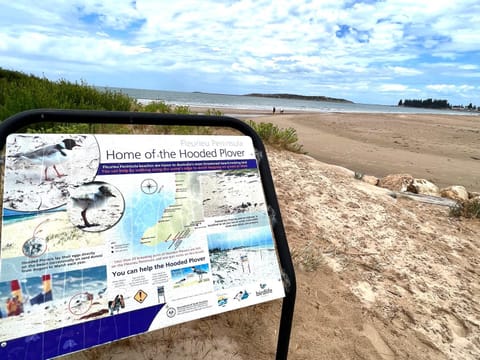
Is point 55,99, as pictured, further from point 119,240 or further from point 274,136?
point 119,240

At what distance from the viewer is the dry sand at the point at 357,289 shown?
7.87ft

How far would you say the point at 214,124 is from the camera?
6.75ft

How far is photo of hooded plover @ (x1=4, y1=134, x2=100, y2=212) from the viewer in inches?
55.2

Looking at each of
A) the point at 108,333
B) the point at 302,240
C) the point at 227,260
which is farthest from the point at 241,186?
the point at 302,240

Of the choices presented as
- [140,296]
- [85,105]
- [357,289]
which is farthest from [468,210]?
[85,105]

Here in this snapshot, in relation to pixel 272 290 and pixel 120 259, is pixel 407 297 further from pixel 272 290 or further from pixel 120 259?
pixel 120 259

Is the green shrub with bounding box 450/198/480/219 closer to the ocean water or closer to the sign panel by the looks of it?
the sign panel

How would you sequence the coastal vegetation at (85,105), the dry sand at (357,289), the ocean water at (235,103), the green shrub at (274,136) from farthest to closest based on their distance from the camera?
the ocean water at (235,103) → the green shrub at (274,136) → the coastal vegetation at (85,105) → the dry sand at (357,289)

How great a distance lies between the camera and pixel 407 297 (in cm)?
312

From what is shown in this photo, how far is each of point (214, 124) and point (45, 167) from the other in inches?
37.3

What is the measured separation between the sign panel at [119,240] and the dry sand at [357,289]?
823mm

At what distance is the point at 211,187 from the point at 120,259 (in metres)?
0.60

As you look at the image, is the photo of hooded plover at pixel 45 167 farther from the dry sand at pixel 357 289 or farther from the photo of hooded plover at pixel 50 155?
the dry sand at pixel 357 289

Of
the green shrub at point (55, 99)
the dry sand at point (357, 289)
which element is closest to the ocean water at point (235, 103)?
the green shrub at point (55, 99)
